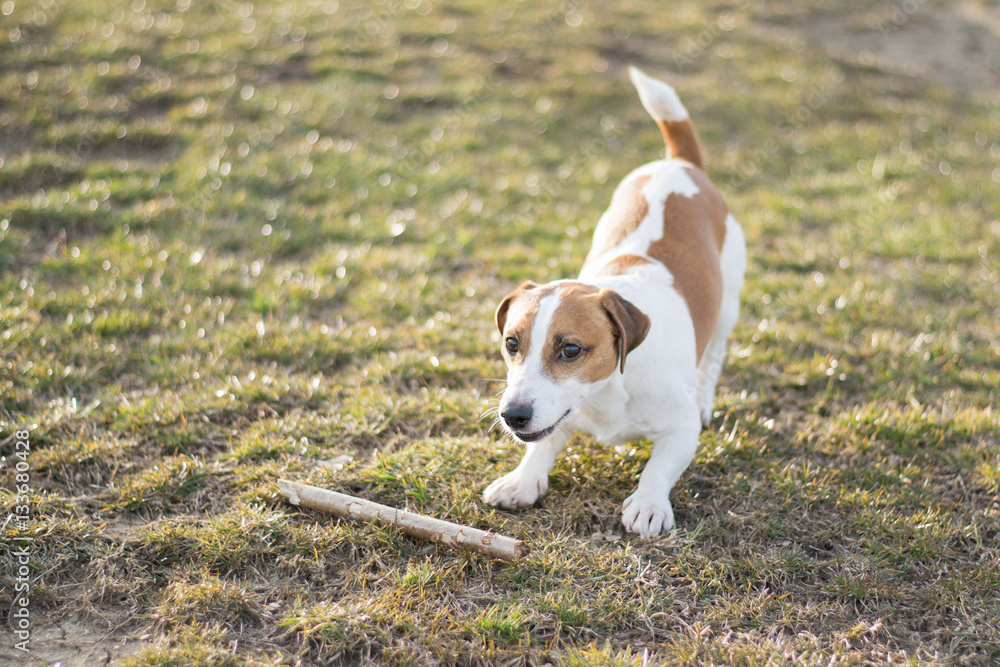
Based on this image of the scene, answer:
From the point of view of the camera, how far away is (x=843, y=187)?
7609mm

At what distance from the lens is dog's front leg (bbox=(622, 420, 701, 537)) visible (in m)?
3.48

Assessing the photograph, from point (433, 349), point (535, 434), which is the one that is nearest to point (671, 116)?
point (433, 349)

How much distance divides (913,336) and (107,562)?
4.79 metres

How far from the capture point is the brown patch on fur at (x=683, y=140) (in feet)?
16.4

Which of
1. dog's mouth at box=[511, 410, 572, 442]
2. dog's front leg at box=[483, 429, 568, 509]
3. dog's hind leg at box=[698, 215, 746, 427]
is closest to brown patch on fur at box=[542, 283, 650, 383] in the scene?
dog's mouth at box=[511, 410, 572, 442]

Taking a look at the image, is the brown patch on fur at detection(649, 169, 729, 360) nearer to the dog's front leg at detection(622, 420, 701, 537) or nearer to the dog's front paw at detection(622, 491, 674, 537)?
the dog's front leg at detection(622, 420, 701, 537)

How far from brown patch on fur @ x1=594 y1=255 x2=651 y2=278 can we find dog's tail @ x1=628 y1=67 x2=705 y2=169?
1.33 metres

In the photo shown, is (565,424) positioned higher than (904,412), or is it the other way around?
(565,424)

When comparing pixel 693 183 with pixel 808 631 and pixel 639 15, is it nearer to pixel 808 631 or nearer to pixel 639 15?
pixel 808 631

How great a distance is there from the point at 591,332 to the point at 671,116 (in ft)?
7.58

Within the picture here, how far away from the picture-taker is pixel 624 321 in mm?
3252

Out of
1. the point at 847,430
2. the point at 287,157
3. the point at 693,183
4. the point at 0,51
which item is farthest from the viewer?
the point at 0,51

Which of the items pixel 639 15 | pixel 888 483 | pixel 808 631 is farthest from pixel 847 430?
pixel 639 15

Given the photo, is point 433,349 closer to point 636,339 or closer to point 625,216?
point 625,216
